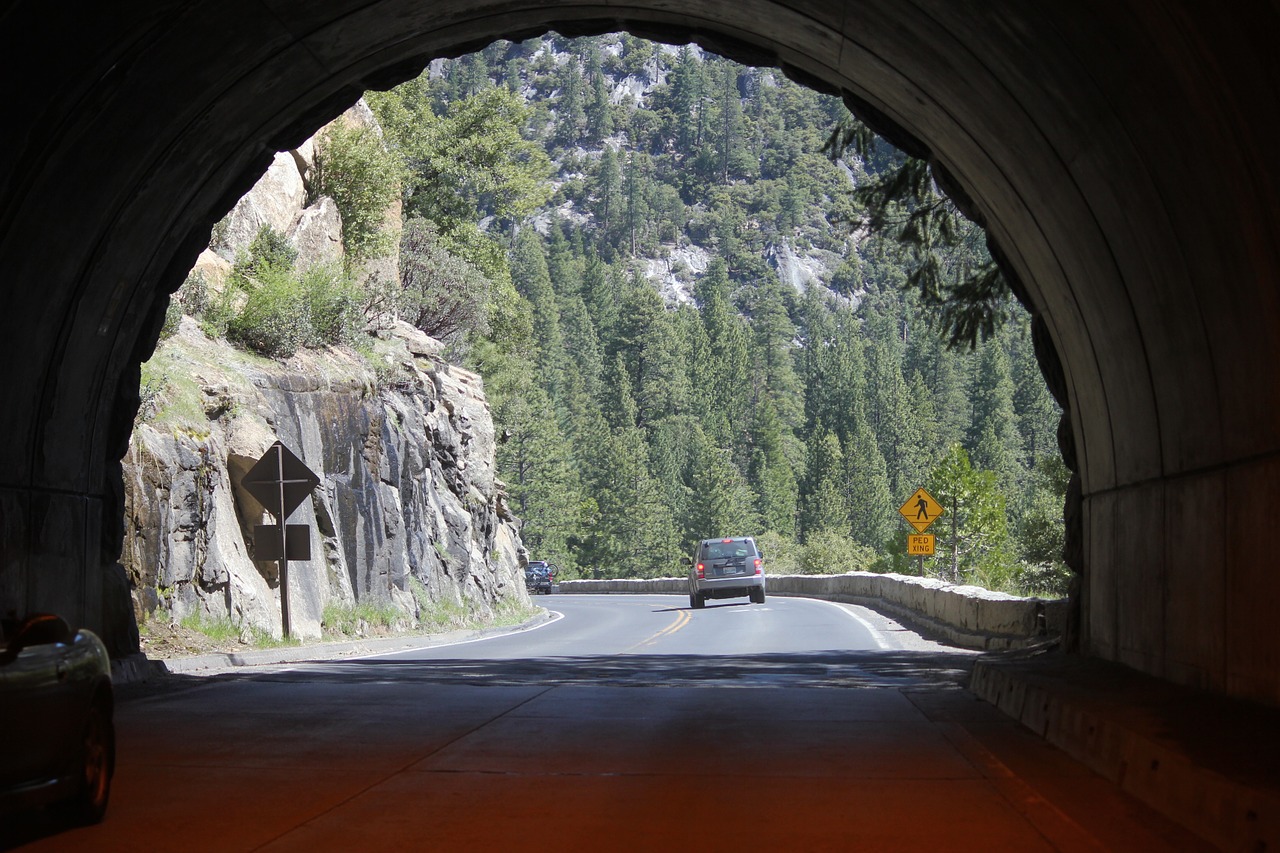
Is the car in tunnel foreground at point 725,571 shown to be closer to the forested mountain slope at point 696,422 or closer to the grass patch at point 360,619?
the forested mountain slope at point 696,422

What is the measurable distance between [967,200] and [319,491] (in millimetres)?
16050

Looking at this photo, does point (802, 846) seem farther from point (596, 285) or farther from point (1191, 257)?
point (596, 285)

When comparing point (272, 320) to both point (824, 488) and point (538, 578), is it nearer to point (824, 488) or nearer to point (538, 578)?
point (538, 578)

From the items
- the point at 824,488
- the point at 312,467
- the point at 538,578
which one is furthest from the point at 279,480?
the point at 824,488

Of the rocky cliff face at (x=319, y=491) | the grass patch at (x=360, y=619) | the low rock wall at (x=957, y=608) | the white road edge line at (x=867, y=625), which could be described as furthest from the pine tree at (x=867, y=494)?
the grass patch at (x=360, y=619)

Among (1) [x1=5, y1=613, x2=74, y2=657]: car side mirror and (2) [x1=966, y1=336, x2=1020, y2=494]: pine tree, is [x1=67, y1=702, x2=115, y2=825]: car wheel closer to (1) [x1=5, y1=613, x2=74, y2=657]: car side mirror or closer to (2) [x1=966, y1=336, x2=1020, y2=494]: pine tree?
(1) [x1=5, y1=613, x2=74, y2=657]: car side mirror

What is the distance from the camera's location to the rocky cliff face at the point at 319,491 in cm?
2105

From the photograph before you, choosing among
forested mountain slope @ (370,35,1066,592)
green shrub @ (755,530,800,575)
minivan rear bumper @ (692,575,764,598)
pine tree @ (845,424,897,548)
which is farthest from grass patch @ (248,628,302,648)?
pine tree @ (845,424,897,548)

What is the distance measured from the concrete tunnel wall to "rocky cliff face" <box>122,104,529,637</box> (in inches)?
238

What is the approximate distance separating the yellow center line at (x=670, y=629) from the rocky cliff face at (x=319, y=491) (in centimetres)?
485

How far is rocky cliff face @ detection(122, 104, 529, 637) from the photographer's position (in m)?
21.3

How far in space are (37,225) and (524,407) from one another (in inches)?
3515

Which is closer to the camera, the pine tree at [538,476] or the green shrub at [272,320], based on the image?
the green shrub at [272,320]

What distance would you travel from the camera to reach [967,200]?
15.1 metres
